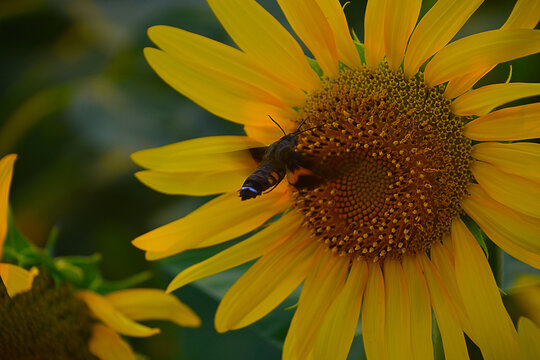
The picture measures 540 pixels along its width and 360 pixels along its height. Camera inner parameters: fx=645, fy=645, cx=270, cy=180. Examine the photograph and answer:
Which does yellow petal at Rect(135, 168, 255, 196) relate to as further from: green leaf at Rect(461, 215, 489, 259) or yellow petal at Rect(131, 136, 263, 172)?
green leaf at Rect(461, 215, 489, 259)

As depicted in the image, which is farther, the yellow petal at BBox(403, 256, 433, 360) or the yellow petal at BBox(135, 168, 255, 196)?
the yellow petal at BBox(135, 168, 255, 196)

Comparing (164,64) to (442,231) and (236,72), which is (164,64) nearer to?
(236,72)

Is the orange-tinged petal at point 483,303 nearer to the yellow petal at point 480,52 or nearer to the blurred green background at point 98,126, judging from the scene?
the yellow petal at point 480,52

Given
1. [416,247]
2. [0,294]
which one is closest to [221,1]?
[416,247]

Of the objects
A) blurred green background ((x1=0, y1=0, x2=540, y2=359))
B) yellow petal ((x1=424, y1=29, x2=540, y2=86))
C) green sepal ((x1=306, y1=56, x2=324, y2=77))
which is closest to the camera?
yellow petal ((x1=424, y1=29, x2=540, y2=86))

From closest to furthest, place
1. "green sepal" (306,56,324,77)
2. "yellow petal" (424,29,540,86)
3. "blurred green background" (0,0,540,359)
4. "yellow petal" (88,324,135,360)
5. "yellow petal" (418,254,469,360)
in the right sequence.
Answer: "yellow petal" (424,29,540,86), "yellow petal" (418,254,469,360), "green sepal" (306,56,324,77), "yellow petal" (88,324,135,360), "blurred green background" (0,0,540,359)

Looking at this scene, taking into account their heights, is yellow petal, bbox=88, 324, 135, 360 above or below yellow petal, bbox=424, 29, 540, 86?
below

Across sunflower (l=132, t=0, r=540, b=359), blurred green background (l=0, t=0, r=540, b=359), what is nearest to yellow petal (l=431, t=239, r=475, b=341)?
sunflower (l=132, t=0, r=540, b=359)
